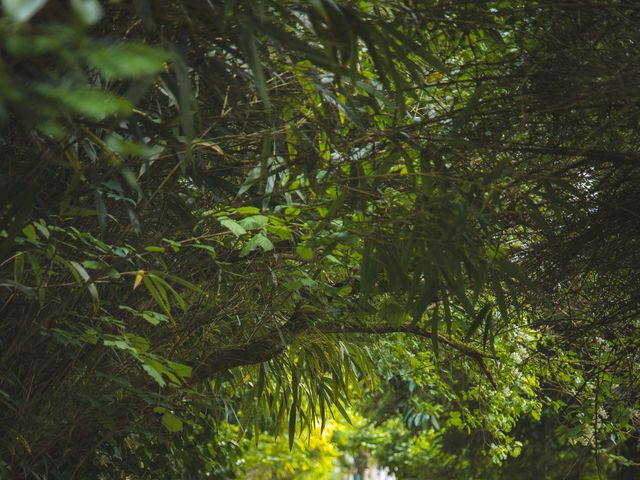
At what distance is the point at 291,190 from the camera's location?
2.41 m

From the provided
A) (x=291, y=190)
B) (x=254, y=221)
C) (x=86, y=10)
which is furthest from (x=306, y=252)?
(x=86, y=10)

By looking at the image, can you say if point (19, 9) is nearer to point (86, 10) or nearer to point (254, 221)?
point (86, 10)

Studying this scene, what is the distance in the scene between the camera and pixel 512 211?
9.12ft

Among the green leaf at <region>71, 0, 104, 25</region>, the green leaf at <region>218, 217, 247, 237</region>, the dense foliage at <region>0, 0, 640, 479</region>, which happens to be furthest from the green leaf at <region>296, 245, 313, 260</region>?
the green leaf at <region>71, 0, 104, 25</region>

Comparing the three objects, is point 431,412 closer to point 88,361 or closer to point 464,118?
point 88,361

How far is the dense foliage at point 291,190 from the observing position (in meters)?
1.98

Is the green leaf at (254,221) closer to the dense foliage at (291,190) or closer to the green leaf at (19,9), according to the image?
the dense foliage at (291,190)

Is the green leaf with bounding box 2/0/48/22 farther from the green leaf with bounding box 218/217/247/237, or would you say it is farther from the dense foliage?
the green leaf with bounding box 218/217/247/237

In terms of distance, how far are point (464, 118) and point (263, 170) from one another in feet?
1.72

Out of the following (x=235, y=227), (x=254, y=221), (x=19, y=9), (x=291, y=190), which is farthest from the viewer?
(x=254, y=221)

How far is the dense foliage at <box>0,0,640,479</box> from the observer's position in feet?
6.51

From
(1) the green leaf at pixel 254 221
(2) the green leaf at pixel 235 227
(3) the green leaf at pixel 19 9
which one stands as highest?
(1) the green leaf at pixel 254 221

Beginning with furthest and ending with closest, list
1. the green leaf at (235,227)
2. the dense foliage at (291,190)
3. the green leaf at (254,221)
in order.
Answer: the green leaf at (254,221), the green leaf at (235,227), the dense foliage at (291,190)

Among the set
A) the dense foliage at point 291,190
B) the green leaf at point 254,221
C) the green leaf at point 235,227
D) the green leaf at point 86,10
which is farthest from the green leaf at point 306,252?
the green leaf at point 86,10
